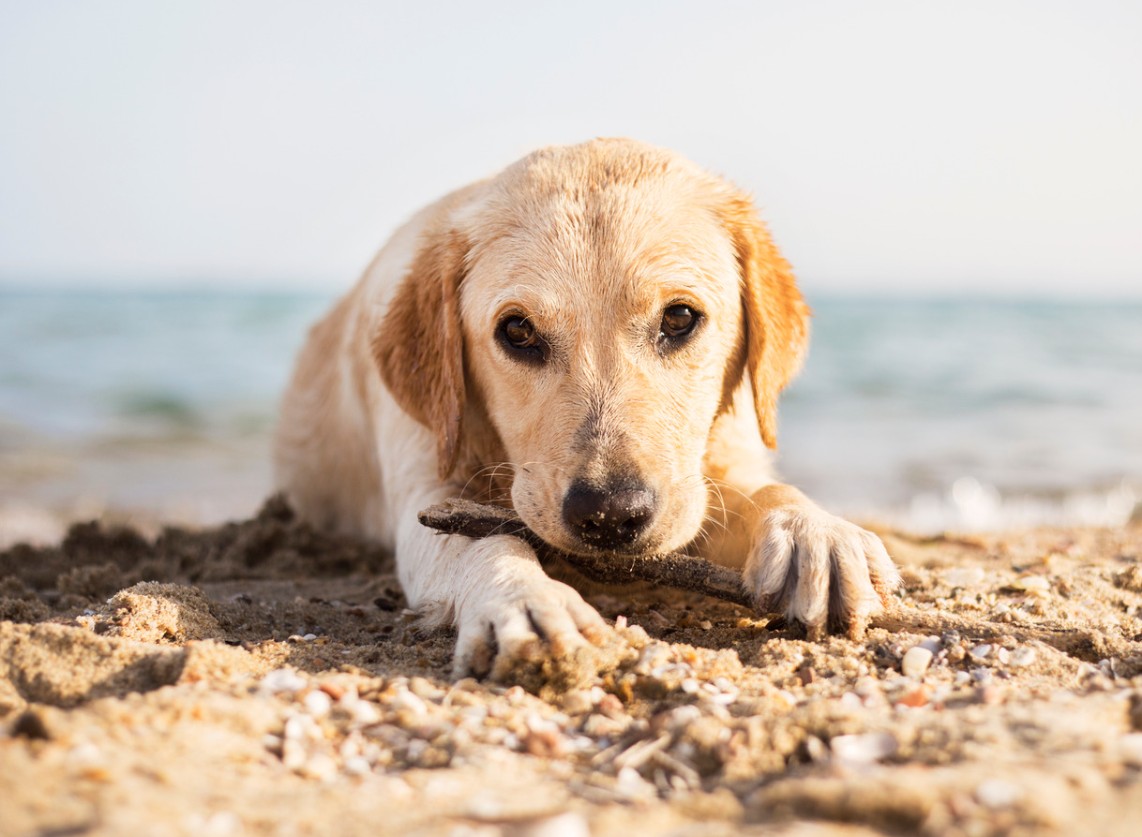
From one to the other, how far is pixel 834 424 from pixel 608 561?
1102 centimetres

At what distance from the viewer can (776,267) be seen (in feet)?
13.6

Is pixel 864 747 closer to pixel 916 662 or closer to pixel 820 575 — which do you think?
pixel 916 662

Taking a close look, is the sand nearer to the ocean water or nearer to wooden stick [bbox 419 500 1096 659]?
wooden stick [bbox 419 500 1096 659]

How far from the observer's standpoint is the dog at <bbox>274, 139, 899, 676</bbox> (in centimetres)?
299

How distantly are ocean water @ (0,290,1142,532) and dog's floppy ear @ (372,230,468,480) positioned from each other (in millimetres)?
1595

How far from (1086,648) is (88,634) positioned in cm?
271

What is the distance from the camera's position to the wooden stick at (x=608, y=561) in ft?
10.3

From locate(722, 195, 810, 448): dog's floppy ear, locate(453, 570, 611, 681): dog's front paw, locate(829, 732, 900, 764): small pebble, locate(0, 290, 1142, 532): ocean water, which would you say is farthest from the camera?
locate(0, 290, 1142, 532): ocean water

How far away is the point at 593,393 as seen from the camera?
3.38 m

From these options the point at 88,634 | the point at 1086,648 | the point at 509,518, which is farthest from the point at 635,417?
the point at 88,634

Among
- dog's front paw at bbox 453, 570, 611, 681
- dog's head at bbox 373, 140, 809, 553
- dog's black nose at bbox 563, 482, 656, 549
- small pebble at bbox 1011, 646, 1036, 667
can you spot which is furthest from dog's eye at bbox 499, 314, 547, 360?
small pebble at bbox 1011, 646, 1036, 667

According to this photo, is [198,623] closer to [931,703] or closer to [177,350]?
[931,703]

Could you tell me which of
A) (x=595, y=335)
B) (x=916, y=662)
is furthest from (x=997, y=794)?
(x=595, y=335)

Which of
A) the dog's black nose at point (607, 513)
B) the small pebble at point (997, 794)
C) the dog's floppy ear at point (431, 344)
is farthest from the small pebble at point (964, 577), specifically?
the small pebble at point (997, 794)
